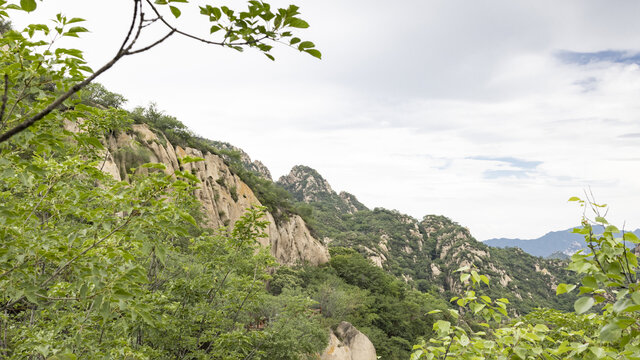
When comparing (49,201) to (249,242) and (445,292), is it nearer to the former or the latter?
(249,242)

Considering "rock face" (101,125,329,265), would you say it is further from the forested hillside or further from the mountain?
the mountain

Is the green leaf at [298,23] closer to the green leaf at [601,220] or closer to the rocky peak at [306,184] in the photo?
the green leaf at [601,220]

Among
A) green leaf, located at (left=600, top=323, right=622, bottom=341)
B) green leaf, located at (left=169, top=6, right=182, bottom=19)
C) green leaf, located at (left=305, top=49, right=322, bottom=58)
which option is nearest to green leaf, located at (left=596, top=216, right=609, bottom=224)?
green leaf, located at (left=600, top=323, right=622, bottom=341)

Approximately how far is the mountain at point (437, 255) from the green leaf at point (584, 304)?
63991mm

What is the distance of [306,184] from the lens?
14012 cm

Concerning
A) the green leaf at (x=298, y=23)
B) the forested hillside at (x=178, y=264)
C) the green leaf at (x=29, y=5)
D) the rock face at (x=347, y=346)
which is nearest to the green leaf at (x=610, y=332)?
the forested hillside at (x=178, y=264)

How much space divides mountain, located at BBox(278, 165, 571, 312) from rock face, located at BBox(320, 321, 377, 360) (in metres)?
43.0

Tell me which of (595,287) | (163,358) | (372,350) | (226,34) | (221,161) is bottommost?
(372,350)

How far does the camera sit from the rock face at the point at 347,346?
1877 centimetres

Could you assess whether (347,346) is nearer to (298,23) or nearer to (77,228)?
(77,228)

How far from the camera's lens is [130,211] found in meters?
2.81

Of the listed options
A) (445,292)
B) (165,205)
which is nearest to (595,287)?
(165,205)

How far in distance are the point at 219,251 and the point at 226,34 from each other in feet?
19.1

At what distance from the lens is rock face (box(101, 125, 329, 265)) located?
22.8 m
